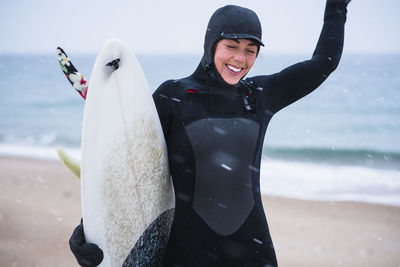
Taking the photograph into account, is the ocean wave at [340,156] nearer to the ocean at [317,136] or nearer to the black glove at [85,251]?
the ocean at [317,136]

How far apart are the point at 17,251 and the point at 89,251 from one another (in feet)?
9.83

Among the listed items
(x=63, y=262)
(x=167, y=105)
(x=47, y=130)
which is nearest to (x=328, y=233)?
(x=63, y=262)

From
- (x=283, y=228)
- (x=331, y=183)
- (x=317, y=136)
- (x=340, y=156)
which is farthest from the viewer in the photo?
(x=317, y=136)

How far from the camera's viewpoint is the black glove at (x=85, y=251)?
5.24 ft

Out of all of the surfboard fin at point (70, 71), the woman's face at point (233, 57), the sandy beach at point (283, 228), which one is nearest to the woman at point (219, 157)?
the woman's face at point (233, 57)

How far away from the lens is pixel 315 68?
1821 mm

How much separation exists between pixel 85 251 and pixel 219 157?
0.68 m

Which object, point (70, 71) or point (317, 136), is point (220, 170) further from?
point (317, 136)

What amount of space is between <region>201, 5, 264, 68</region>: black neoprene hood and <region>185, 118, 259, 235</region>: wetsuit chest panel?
30 cm

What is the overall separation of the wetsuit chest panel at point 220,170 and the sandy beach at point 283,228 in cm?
283

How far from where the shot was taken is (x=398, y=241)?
4.91m

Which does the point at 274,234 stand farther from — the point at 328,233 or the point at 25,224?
the point at 25,224

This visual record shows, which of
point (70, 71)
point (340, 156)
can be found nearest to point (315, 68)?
point (70, 71)

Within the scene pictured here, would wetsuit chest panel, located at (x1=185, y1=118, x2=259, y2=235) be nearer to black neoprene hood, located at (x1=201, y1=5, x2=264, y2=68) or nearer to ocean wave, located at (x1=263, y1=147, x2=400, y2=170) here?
black neoprene hood, located at (x1=201, y1=5, x2=264, y2=68)
